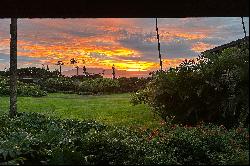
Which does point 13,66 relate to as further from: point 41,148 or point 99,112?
point 41,148

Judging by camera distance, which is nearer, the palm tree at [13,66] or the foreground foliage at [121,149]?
the foreground foliage at [121,149]

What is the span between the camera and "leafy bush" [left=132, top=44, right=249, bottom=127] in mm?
16656

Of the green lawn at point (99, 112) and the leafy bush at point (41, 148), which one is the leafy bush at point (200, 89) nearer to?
the green lawn at point (99, 112)

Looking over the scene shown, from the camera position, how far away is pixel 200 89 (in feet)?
56.4

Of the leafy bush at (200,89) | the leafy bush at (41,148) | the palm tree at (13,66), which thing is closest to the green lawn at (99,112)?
the leafy bush at (200,89)

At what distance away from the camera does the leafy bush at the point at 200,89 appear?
54.6 ft
